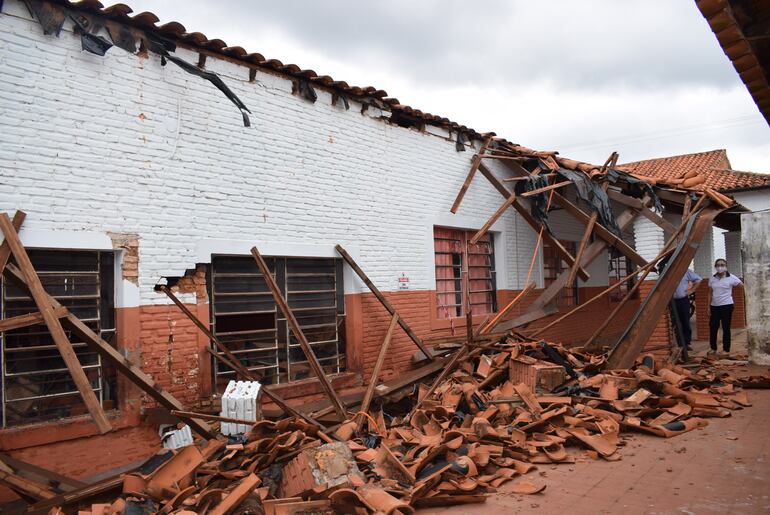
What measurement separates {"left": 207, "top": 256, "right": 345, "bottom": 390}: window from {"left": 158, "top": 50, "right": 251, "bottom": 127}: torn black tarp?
1784 mm

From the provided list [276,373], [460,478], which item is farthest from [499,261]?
[460,478]

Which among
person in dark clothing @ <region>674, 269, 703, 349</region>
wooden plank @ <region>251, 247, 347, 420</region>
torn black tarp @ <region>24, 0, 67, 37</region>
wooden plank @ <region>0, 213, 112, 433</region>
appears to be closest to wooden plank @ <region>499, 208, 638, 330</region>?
person in dark clothing @ <region>674, 269, 703, 349</region>

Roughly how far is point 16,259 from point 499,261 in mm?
7816

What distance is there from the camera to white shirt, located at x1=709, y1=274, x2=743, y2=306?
428 inches

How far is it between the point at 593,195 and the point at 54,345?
26.8 ft

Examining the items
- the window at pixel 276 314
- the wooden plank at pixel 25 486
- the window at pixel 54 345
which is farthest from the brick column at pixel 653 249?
the wooden plank at pixel 25 486

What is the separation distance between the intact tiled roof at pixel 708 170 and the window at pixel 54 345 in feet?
52.9

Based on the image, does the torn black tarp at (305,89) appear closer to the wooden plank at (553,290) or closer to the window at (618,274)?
the wooden plank at (553,290)

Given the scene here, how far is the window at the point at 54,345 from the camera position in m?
5.18

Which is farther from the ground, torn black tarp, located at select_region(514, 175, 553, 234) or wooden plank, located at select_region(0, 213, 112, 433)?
torn black tarp, located at select_region(514, 175, 553, 234)

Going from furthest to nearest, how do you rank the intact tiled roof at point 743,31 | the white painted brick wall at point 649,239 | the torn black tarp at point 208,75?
the white painted brick wall at point 649,239
the torn black tarp at point 208,75
the intact tiled roof at point 743,31

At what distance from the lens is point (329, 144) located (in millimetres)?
7816

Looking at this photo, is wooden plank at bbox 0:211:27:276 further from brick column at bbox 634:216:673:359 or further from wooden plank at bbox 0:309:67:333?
brick column at bbox 634:216:673:359

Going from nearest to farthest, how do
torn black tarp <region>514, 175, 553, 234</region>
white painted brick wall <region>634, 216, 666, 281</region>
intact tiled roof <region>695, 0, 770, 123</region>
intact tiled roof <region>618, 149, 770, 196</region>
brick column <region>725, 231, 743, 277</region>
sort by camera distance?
intact tiled roof <region>695, 0, 770, 123</region> < torn black tarp <region>514, 175, 553, 234</region> < white painted brick wall <region>634, 216, 666, 281</region> < intact tiled roof <region>618, 149, 770, 196</region> < brick column <region>725, 231, 743, 277</region>
